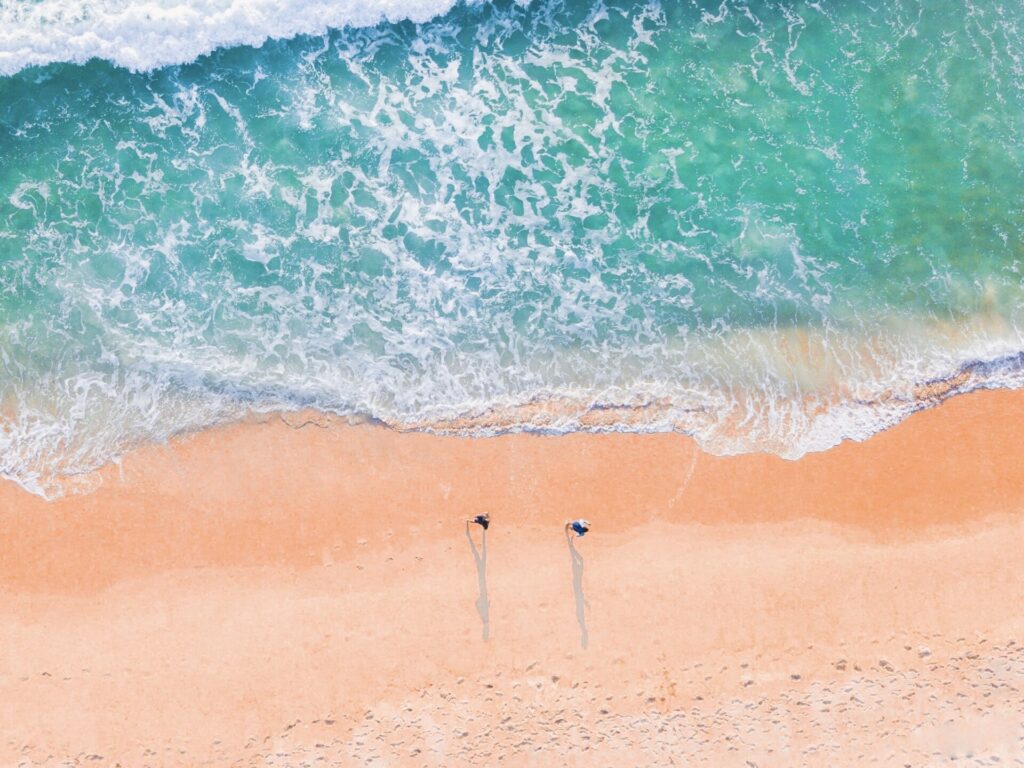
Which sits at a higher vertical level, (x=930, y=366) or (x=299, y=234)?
(x=299, y=234)

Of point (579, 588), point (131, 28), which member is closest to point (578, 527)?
point (579, 588)

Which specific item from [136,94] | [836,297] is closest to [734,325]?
[836,297]

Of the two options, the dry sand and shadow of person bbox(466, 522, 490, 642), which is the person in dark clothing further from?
the dry sand

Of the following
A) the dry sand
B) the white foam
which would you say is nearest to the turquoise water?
the white foam

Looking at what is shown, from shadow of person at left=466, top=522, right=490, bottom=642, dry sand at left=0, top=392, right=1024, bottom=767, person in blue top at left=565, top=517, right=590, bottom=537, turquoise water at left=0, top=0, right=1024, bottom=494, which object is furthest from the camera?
turquoise water at left=0, top=0, right=1024, bottom=494

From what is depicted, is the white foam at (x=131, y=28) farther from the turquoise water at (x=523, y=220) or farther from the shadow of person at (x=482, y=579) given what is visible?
the shadow of person at (x=482, y=579)

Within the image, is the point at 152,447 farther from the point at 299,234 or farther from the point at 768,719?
the point at 768,719

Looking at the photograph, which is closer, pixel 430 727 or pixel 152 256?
pixel 430 727
